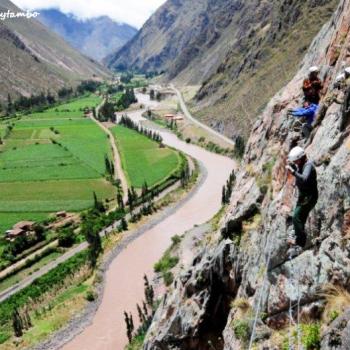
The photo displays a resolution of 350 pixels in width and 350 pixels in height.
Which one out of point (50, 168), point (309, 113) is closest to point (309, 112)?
point (309, 113)

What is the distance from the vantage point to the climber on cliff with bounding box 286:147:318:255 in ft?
31.8

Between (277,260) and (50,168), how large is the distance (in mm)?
Result: 83138

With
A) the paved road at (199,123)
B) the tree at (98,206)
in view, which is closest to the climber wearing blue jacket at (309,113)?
the tree at (98,206)

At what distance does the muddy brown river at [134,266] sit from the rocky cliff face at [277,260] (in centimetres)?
1746

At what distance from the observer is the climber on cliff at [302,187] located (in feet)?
31.8

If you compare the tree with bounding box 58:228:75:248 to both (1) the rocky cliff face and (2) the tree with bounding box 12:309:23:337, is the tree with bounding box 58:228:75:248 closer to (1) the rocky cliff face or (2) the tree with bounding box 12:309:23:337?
(2) the tree with bounding box 12:309:23:337

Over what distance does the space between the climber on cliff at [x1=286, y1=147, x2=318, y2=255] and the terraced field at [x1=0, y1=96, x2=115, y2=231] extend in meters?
55.6

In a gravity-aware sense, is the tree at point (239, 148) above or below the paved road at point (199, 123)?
above

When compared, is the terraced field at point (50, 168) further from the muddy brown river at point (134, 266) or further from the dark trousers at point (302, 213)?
the dark trousers at point (302, 213)

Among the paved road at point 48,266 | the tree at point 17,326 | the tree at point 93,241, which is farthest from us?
the tree at point 93,241

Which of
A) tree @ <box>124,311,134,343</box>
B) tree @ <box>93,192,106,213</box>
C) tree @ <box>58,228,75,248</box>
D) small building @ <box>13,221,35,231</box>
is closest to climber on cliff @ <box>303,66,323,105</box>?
tree @ <box>124,311,134,343</box>

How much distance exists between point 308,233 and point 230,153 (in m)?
81.7

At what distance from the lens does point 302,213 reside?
10.3 metres

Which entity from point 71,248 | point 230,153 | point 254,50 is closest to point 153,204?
point 71,248
